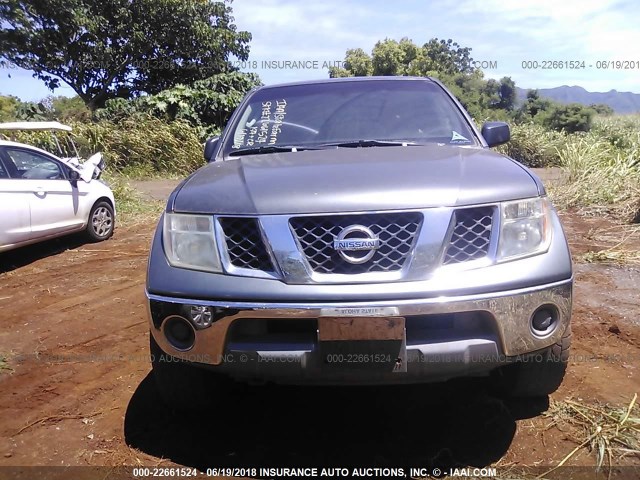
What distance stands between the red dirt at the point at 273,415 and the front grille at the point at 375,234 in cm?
88

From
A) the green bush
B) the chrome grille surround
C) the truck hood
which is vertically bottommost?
the green bush

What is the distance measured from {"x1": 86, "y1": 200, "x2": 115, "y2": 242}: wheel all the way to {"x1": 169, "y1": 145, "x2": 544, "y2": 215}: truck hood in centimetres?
521

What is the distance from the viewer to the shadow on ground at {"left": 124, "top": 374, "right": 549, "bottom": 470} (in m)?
2.50

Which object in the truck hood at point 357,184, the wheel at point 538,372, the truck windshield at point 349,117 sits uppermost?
the truck windshield at point 349,117

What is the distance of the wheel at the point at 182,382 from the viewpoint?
2568mm

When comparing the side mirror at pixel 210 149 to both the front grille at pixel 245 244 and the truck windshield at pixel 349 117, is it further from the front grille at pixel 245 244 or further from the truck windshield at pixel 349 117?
the front grille at pixel 245 244

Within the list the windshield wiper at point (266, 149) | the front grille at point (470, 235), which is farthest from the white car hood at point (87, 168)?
the front grille at point (470, 235)

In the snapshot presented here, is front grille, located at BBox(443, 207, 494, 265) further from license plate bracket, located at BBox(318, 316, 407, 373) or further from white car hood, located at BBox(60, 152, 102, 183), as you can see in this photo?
white car hood, located at BBox(60, 152, 102, 183)

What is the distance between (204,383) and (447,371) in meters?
1.14

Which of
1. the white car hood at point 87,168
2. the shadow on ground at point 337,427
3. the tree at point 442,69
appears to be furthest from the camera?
the tree at point 442,69

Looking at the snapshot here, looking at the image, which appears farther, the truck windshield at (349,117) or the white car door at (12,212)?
the white car door at (12,212)

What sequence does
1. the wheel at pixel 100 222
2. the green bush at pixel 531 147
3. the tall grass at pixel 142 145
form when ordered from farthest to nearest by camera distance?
1. the green bush at pixel 531 147
2. the tall grass at pixel 142 145
3. the wheel at pixel 100 222

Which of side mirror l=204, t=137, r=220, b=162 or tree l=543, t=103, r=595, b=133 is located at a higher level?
side mirror l=204, t=137, r=220, b=162

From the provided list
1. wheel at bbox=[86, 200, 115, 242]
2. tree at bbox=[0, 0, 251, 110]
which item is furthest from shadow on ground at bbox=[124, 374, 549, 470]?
tree at bbox=[0, 0, 251, 110]
